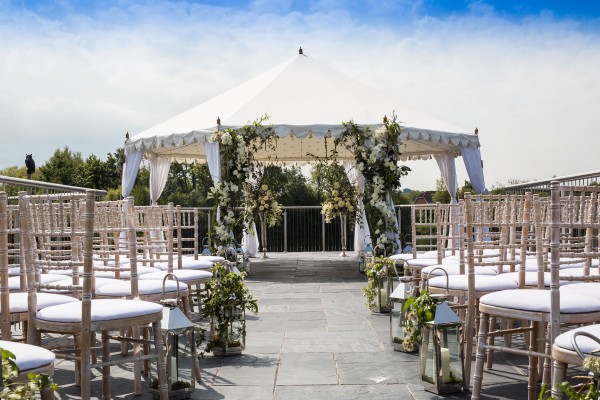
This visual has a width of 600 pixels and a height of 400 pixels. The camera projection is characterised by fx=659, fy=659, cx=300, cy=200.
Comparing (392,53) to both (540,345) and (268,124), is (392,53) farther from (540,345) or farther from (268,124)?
(540,345)

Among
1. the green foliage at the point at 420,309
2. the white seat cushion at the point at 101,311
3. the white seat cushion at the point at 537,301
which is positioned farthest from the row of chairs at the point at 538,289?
the white seat cushion at the point at 101,311

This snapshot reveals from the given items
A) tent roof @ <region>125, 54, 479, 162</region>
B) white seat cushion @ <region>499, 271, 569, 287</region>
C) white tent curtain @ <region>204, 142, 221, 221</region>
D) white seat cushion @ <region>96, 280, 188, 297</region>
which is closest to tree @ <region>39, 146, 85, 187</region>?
tent roof @ <region>125, 54, 479, 162</region>

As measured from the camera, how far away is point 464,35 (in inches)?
335

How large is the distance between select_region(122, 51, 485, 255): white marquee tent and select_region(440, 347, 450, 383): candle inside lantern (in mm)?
6263

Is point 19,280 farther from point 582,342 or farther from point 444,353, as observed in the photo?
point 582,342

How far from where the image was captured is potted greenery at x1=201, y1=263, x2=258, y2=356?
14.8ft

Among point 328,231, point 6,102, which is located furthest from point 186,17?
point 328,231

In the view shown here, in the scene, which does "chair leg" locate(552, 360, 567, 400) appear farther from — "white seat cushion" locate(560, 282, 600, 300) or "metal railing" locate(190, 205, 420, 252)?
"metal railing" locate(190, 205, 420, 252)

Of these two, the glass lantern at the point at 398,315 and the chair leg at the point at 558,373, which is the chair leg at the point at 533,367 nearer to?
the chair leg at the point at 558,373

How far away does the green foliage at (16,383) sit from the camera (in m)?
1.79

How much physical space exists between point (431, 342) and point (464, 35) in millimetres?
5849

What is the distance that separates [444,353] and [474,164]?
28.3 ft

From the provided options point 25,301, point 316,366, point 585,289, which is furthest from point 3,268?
point 585,289

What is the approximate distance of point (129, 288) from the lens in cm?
389
